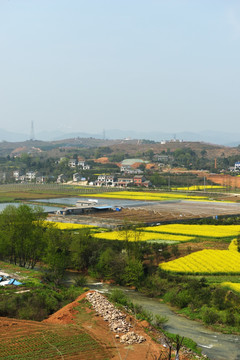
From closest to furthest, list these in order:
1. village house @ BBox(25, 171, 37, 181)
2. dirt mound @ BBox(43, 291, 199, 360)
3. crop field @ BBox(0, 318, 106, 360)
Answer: crop field @ BBox(0, 318, 106, 360)
dirt mound @ BBox(43, 291, 199, 360)
village house @ BBox(25, 171, 37, 181)

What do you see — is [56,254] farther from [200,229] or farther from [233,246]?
[200,229]

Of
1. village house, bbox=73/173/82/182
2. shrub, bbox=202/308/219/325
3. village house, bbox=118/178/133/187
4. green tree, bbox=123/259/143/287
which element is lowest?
shrub, bbox=202/308/219/325

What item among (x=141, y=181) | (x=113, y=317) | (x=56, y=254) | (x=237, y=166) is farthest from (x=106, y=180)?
(x=113, y=317)

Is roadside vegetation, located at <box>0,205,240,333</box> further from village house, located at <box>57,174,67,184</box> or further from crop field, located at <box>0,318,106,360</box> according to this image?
village house, located at <box>57,174,67,184</box>

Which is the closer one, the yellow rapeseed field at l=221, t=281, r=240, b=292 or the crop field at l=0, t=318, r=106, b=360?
the crop field at l=0, t=318, r=106, b=360

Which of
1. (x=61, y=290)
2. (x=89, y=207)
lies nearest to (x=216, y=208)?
(x=89, y=207)

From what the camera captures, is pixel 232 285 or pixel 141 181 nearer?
pixel 232 285

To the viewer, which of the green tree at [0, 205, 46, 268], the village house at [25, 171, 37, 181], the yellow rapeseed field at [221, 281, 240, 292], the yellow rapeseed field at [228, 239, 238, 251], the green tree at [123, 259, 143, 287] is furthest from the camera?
the village house at [25, 171, 37, 181]

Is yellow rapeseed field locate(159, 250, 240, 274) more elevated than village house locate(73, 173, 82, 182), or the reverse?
village house locate(73, 173, 82, 182)

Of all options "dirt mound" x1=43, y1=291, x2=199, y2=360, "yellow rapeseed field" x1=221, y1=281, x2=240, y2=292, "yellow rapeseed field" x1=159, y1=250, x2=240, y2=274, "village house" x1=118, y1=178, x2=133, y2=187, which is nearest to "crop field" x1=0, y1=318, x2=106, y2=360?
"dirt mound" x1=43, y1=291, x2=199, y2=360
